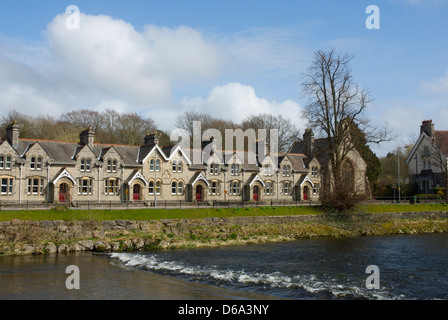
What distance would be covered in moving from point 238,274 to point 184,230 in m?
14.6

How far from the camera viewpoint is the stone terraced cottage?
43281mm

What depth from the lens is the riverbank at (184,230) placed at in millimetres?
29172

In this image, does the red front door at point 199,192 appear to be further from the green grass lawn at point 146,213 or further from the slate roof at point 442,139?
the slate roof at point 442,139

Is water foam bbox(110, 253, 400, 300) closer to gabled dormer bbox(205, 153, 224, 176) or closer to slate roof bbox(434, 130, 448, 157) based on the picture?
gabled dormer bbox(205, 153, 224, 176)

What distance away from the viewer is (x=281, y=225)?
39219 mm

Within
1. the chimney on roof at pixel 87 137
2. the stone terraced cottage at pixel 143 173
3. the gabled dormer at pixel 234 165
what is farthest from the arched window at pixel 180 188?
the chimney on roof at pixel 87 137

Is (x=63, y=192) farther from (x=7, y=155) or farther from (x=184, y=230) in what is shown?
(x=184, y=230)

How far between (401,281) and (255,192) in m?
38.0

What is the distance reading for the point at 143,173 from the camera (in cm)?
4928

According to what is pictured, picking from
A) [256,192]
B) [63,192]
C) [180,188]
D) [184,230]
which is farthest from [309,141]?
[63,192]

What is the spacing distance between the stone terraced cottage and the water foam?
20.1 metres

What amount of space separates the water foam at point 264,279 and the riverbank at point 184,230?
20.0 ft
